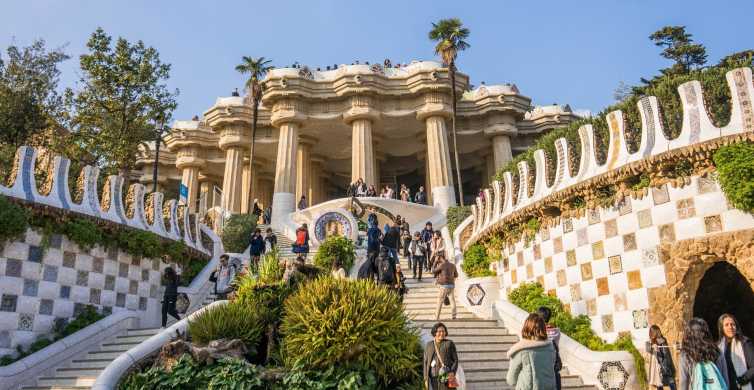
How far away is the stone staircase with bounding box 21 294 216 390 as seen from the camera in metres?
10.2

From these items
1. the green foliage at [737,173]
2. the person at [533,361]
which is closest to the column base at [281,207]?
the green foliage at [737,173]

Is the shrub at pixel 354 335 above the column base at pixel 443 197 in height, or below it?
below

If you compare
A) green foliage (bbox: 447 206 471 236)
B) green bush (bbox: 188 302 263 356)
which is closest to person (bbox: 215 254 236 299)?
green bush (bbox: 188 302 263 356)

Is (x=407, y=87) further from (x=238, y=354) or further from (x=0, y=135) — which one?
(x=238, y=354)

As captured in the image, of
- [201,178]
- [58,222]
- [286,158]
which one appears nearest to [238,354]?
[58,222]

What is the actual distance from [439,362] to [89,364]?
753 cm

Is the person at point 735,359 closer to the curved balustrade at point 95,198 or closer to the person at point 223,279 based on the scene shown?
the person at point 223,279

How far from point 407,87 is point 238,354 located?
91.0 ft

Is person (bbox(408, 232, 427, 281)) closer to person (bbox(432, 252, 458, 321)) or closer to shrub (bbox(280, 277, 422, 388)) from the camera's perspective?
person (bbox(432, 252, 458, 321))

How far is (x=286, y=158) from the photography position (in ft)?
113

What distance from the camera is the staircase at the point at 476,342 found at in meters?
9.84

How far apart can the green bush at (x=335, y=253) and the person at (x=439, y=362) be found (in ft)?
31.9

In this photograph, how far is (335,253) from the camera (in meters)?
17.4

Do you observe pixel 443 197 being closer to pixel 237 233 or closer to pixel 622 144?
pixel 237 233
